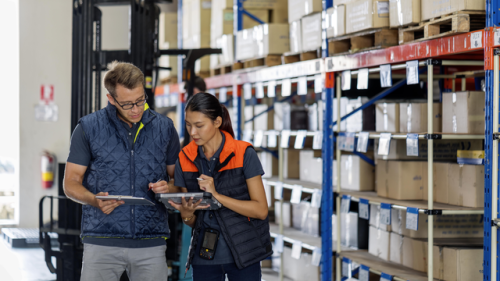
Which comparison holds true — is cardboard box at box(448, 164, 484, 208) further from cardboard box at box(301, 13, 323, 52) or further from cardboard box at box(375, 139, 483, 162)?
cardboard box at box(301, 13, 323, 52)

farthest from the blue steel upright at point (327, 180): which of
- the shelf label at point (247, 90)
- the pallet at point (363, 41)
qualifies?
the shelf label at point (247, 90)

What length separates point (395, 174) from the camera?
4.94 m

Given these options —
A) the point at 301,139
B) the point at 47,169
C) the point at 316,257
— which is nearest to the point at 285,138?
the point at 301,139

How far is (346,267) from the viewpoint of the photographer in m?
5.42

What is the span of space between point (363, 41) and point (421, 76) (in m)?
0.84

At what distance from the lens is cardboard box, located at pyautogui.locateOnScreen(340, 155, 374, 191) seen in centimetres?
556

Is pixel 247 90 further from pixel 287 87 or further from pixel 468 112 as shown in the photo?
pixel 468 112

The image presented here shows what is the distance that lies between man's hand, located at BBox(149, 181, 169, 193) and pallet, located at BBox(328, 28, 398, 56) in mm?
2500

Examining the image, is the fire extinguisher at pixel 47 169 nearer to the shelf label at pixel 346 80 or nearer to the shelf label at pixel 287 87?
the shelf label at pixel 287 87

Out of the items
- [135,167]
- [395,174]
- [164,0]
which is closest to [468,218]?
[395,174]

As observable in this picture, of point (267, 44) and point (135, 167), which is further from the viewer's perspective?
point (267, 44)

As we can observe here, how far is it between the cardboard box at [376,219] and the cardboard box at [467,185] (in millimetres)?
845

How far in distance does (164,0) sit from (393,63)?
239cm

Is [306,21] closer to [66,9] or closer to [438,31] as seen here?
[438,31]
